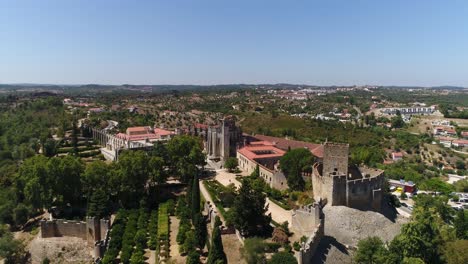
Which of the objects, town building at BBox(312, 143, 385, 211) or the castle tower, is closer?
town building at BBox(312, 143, 385, 211)

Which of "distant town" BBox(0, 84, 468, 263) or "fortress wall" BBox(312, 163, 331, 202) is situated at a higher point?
"fortress wall" BBox(312, 163, 331, 202)

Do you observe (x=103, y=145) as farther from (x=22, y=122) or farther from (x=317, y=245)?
(x=317, y=245)

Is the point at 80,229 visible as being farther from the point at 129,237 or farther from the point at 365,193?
the point at 365,193

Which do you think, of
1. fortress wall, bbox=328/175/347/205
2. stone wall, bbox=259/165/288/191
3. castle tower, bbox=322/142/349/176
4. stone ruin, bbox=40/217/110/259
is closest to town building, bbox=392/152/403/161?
stone wall, bbox=259/165/288/191

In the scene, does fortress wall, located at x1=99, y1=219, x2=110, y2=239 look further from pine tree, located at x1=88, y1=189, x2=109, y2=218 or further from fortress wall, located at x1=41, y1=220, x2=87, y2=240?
fortress wall, located at x1=41, y1=220, x2=87, y2=240

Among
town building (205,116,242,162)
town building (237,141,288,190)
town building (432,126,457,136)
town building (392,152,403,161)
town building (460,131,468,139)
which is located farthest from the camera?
town building (432,126,457,136)

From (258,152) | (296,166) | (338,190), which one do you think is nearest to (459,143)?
(258,152)

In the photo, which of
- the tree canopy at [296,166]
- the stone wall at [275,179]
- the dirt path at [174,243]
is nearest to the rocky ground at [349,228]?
the tree canopy at [296,166]
